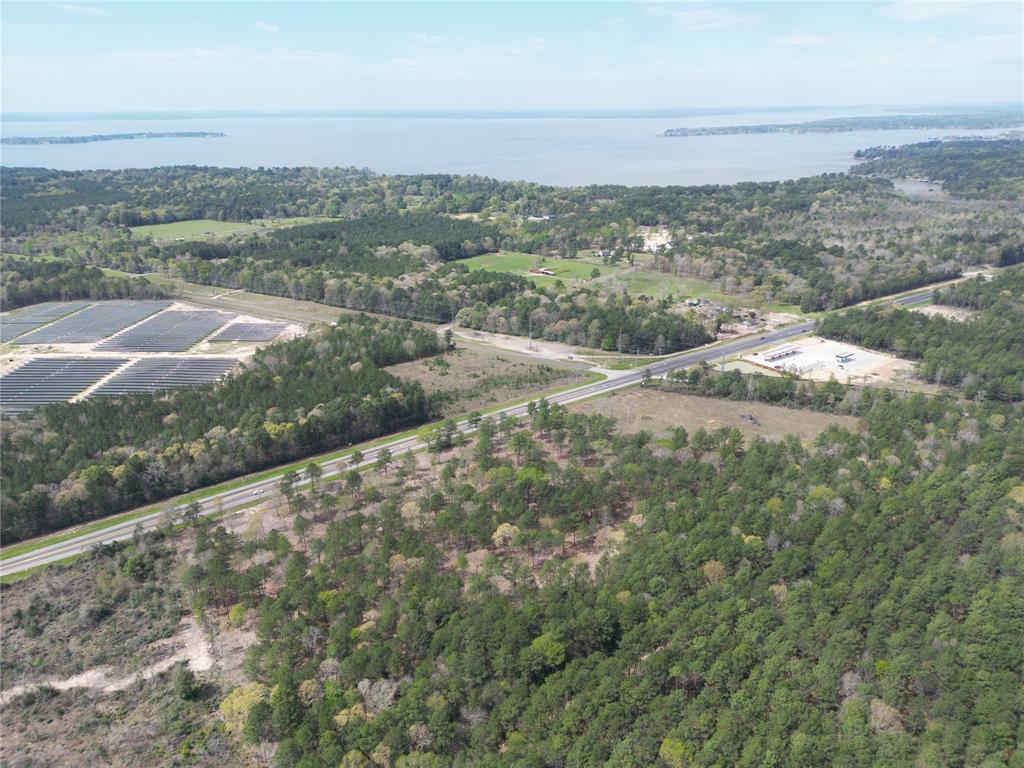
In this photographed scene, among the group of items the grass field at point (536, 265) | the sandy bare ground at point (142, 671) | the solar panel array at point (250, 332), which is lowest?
the sandy bare ground at point (142, 671)

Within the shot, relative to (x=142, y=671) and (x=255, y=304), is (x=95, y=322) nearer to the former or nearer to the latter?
(x=255, y=304)

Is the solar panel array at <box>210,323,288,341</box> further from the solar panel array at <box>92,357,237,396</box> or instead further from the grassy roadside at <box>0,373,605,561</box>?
the grassy roadside at <box>0,373,605,561</box>

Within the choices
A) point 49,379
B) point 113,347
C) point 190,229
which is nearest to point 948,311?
point 113,347

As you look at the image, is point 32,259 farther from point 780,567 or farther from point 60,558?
point 780,567

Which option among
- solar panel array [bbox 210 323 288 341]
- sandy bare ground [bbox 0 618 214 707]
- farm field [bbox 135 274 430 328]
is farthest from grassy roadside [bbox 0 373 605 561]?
solar panel array [bbox 210 323 288 341]

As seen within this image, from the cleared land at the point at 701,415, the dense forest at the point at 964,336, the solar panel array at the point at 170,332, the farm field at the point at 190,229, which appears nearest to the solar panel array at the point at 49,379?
the solar panel array at the point at 170,332

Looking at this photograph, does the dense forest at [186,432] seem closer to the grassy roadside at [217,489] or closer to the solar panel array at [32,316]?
the grassy roadside at [217,489]
